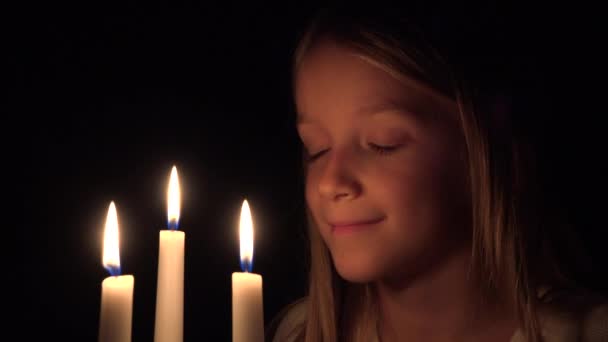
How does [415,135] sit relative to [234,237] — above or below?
above

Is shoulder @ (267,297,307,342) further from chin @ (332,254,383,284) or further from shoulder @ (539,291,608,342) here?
shoulder @ (539,291,608,342)

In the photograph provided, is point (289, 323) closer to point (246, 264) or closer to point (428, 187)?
→ point (428, 187)

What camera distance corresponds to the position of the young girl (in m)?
1.05

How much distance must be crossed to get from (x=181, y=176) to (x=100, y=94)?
0.28m

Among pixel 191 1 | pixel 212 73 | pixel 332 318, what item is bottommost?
pixel 332 318

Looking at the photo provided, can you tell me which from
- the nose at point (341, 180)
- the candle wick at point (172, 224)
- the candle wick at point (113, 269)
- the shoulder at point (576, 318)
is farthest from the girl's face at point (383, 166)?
the candle wick at point (113, 269)

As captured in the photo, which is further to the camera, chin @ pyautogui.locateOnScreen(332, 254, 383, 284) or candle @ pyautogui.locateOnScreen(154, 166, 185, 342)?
chin @ pyautogui.locateOnScreen(332, 254, 383, 284)

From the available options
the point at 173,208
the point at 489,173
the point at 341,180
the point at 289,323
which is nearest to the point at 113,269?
the point at 173,208

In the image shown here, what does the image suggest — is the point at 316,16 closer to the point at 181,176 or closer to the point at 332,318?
the point at 181,176

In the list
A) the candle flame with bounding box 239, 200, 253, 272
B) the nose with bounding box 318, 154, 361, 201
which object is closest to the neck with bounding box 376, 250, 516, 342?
the nose with bounding box 318, 154, 361, 201

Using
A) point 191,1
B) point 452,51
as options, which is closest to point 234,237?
point 191,1

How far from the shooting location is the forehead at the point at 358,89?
3.45 ft

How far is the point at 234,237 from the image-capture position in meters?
1.52

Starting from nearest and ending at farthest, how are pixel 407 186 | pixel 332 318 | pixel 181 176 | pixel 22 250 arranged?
1. pixel 407 186
2. pixel 22 250
3. pixel 332 318
4. pixel 181 176
